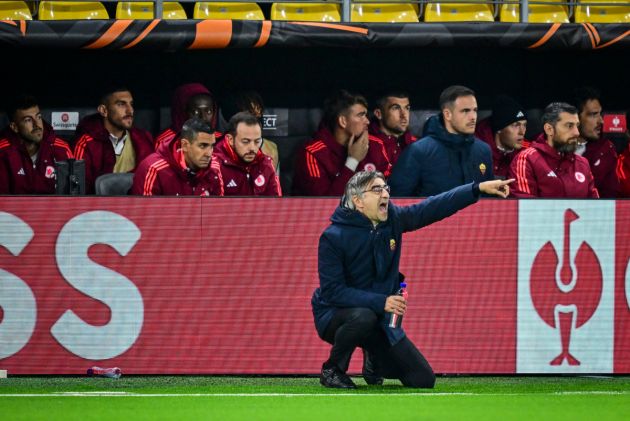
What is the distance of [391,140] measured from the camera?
12.4m

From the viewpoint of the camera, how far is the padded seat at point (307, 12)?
509 inches

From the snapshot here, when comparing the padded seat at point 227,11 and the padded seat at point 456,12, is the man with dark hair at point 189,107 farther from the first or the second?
the padded seat at point 456,12

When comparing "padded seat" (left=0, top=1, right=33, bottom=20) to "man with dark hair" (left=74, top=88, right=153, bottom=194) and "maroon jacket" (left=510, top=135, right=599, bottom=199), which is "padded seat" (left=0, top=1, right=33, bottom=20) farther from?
"maroon jacket" (left=510, top=135, right=599, bottom=199)

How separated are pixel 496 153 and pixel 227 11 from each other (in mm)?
2898

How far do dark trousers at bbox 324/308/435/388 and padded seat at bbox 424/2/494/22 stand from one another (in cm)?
496

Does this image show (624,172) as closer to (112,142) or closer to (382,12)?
(382,12)

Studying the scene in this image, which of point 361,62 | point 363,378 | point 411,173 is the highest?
point 361,62

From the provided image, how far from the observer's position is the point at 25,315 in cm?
938

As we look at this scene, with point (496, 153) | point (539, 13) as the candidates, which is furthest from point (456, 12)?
point (496, 153)

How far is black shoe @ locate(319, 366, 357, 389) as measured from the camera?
8688 mm

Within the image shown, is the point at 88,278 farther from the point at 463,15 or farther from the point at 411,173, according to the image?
the point at 463,15

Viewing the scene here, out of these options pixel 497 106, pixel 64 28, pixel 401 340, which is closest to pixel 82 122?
pixel 64 28

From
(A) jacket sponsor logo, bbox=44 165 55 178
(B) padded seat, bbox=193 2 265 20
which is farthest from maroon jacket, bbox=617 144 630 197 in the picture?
(A) jacket sponsor logo, bbox=44 165 55 178

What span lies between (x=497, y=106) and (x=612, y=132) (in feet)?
8.03
